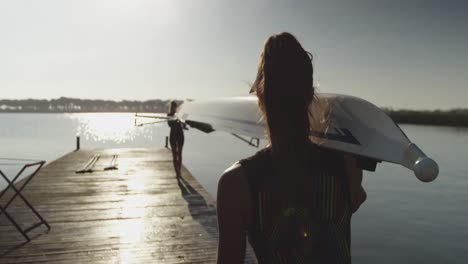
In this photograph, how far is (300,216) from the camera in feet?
4.75

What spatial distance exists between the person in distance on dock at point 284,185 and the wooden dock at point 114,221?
4402 mm

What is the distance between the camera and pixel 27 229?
6.44m

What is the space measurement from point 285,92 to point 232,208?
0.49 meters

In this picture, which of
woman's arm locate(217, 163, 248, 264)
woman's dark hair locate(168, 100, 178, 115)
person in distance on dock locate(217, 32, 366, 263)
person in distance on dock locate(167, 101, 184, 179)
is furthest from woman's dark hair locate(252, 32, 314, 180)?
woman's dark hair locate(168, 100, 178, 115)

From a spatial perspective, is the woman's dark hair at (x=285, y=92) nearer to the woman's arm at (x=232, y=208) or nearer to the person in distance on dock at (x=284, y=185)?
the person in distance on dock at (x=284, y=185)

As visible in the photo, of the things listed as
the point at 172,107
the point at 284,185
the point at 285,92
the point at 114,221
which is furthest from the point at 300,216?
the point at 172,107

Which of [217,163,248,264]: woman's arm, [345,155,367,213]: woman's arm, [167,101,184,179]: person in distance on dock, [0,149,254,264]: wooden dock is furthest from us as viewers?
[167,101,184,179]: person in distance on dock

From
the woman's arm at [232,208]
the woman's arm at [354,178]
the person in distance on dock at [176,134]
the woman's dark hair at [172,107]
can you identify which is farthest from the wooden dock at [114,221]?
the woman's arm at [232,208]

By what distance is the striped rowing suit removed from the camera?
4.60ft

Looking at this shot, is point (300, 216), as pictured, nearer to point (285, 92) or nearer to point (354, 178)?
point (354, 178)

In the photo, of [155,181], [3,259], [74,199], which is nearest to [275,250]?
[3,259]

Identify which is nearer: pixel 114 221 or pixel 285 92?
pixel 285 92

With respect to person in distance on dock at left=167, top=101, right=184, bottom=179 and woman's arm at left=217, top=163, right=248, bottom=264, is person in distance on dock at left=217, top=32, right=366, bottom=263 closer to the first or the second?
woman's arm at left=217, top=163, right=248, bottom=264

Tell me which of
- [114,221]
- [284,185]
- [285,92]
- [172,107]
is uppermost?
[285,92]
